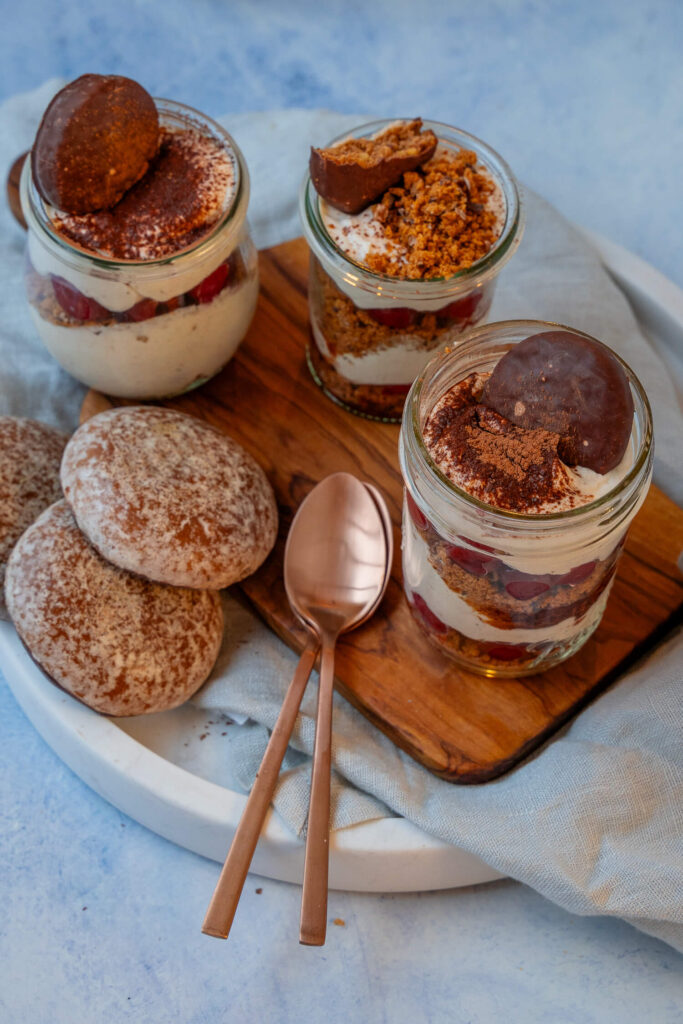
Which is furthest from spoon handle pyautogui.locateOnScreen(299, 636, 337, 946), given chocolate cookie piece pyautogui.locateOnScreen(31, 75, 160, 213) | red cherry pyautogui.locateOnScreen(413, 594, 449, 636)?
chocolate cookie piece pyautogui.locateOnScreen(31, 75, 160, 213)

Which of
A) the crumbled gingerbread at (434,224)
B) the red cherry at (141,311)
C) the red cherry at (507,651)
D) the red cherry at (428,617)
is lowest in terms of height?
the red cherry at (428,617)

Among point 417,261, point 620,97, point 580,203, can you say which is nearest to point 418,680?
point 417,261

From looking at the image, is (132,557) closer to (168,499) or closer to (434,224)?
(168,499)

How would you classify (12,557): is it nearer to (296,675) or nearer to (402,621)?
(296,675)

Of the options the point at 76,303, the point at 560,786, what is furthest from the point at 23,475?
the point at 560,786

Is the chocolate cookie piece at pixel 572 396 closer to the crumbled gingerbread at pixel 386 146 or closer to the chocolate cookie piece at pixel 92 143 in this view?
the crumbled gingerbread at pixel 386 146

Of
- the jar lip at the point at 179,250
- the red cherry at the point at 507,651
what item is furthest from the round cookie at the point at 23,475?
the red cherry at the point at 507,651

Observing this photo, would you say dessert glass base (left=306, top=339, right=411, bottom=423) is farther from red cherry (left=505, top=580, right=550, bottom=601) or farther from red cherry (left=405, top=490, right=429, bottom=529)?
red cherry (left=505, top=580, right=550, bottom=601)
